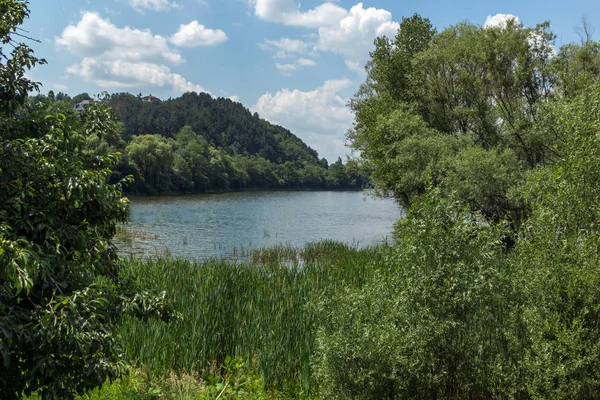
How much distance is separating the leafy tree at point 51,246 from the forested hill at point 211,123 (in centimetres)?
11502

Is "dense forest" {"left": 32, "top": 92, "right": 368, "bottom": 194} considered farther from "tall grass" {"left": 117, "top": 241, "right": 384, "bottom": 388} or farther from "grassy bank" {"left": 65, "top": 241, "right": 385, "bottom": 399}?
"grassy bank" {"left": 65, "top": 241, "right": 385, "bottom": 399}

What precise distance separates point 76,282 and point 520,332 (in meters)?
5.30

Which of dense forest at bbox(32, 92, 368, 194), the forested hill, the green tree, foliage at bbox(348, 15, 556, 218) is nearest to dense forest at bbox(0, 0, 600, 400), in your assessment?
foliage at bbox(348, 15, 556, 218)

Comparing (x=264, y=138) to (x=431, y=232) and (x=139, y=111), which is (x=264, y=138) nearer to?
(x=139, y=111)

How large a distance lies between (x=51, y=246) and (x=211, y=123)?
161 meters

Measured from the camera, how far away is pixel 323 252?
23.8 meters

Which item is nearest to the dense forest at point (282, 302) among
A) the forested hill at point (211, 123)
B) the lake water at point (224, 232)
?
the lake water at point (224, 232)

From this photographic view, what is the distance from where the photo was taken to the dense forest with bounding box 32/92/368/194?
251 feet

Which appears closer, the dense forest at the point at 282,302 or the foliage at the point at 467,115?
the dense forest at the point at 282,302

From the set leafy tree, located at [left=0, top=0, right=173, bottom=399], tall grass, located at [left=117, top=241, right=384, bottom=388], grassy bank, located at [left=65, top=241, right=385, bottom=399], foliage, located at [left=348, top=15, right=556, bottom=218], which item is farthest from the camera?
foliage, located at [left=348, top=15, right=556, bottom=218]

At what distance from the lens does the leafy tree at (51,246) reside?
344cm

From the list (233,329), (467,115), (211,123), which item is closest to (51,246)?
(233,329)

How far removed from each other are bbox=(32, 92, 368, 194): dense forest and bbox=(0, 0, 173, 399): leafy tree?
25807mm

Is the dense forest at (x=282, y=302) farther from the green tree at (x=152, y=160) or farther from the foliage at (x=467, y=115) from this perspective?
the green tree at (x=152, y=160)
